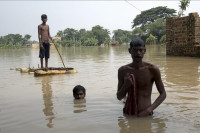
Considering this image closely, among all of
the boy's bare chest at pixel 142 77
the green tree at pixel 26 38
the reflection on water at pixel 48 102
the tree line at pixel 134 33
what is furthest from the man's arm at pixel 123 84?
the green tree at pixel 26 38

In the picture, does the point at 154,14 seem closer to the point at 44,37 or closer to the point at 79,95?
the point at 44,37

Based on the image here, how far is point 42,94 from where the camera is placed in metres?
5.41

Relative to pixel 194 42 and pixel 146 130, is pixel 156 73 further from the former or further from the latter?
pixel 194 42

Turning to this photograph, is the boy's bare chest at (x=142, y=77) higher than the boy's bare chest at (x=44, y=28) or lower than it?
lower

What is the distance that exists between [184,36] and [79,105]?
12558 millimetres

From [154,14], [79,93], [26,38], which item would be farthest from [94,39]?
[79,93]

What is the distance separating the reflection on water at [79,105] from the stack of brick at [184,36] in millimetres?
11297

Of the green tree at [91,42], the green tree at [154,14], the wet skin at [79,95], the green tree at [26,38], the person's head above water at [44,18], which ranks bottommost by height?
the wet skin at [79,95]

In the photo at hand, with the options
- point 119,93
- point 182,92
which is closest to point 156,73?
point 119,93

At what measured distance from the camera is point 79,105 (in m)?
4.36

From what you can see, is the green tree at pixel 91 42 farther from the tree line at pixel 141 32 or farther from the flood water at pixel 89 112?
the flood water at pixel 89 112

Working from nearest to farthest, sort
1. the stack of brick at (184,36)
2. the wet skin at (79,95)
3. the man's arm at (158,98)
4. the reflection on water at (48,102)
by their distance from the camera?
1. the man's arm at (158,98)
2. the reflection on water at (48,102)
3. the wet skin at (79,95)
4. the stack of brick at (184,36)

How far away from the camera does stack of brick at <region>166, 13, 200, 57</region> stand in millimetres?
14523

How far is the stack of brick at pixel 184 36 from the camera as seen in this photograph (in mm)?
14523
